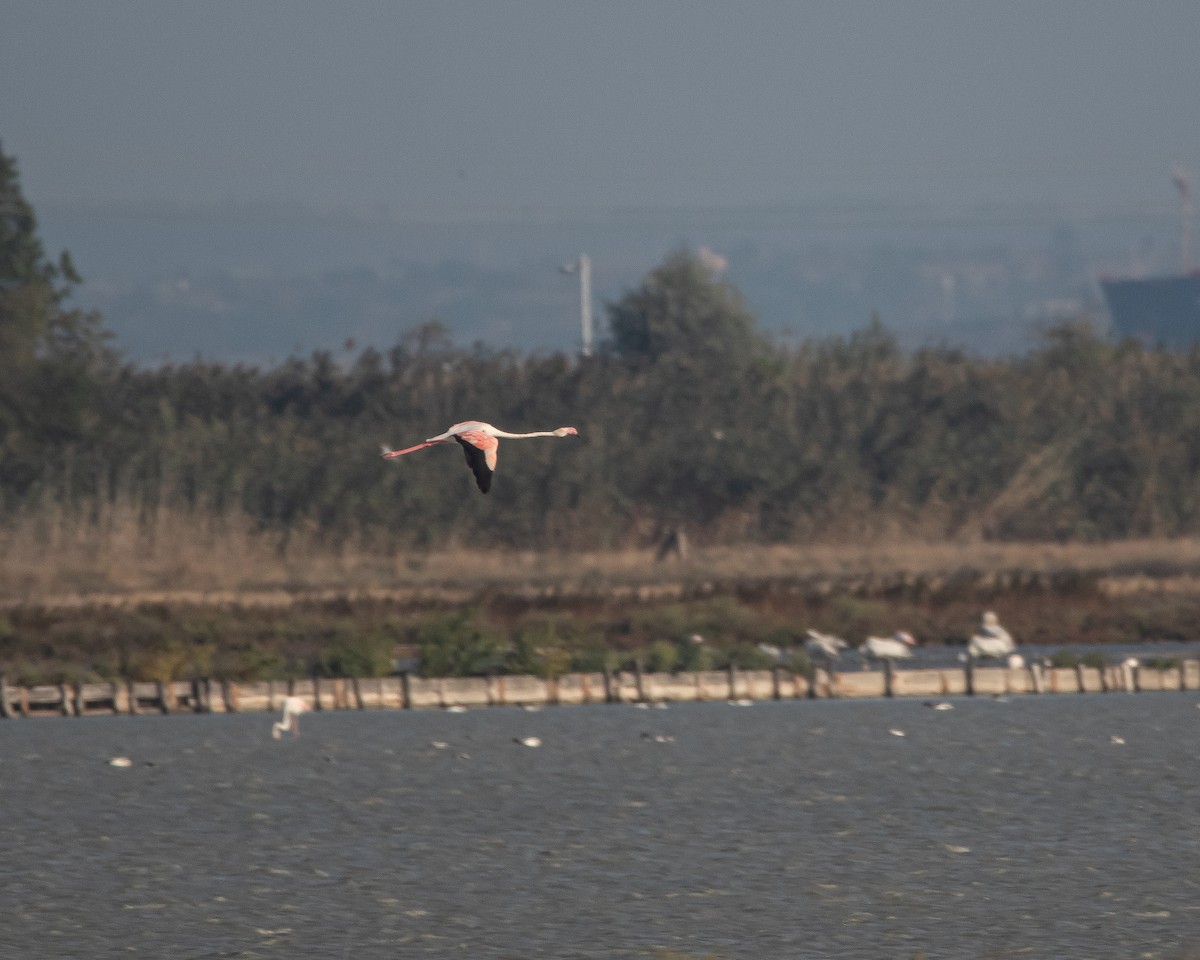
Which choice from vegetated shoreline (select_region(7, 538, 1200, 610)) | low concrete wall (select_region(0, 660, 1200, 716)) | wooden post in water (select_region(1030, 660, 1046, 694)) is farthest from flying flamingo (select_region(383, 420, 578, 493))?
vegetated shoreline (select_region(7, 538, 1200, 610))

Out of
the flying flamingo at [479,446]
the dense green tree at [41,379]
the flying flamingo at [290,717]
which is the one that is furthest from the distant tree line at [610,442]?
the flying flamingo at [479,446]

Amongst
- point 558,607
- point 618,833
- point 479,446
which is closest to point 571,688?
point 618,833

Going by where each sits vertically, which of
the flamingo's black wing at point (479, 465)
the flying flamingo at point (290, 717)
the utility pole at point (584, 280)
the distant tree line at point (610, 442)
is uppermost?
the utility pole at point (584, 280)

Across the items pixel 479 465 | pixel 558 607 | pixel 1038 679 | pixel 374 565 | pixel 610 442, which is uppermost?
pixel 610 442

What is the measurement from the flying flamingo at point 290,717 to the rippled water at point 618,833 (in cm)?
21

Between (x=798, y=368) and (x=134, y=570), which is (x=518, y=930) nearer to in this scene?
(x=134, y=570)

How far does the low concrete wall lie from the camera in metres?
27.9

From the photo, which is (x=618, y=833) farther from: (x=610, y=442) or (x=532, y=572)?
(x=610, y=442)

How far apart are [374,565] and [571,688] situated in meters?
15.9

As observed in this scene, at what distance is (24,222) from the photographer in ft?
233

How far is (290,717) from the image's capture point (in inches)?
1056

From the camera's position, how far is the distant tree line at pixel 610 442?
48.8 m

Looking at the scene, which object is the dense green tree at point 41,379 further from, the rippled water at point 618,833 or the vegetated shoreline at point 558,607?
the rippled water at point 618,833

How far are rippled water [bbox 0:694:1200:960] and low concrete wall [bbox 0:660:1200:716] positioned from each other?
0.82 ft
